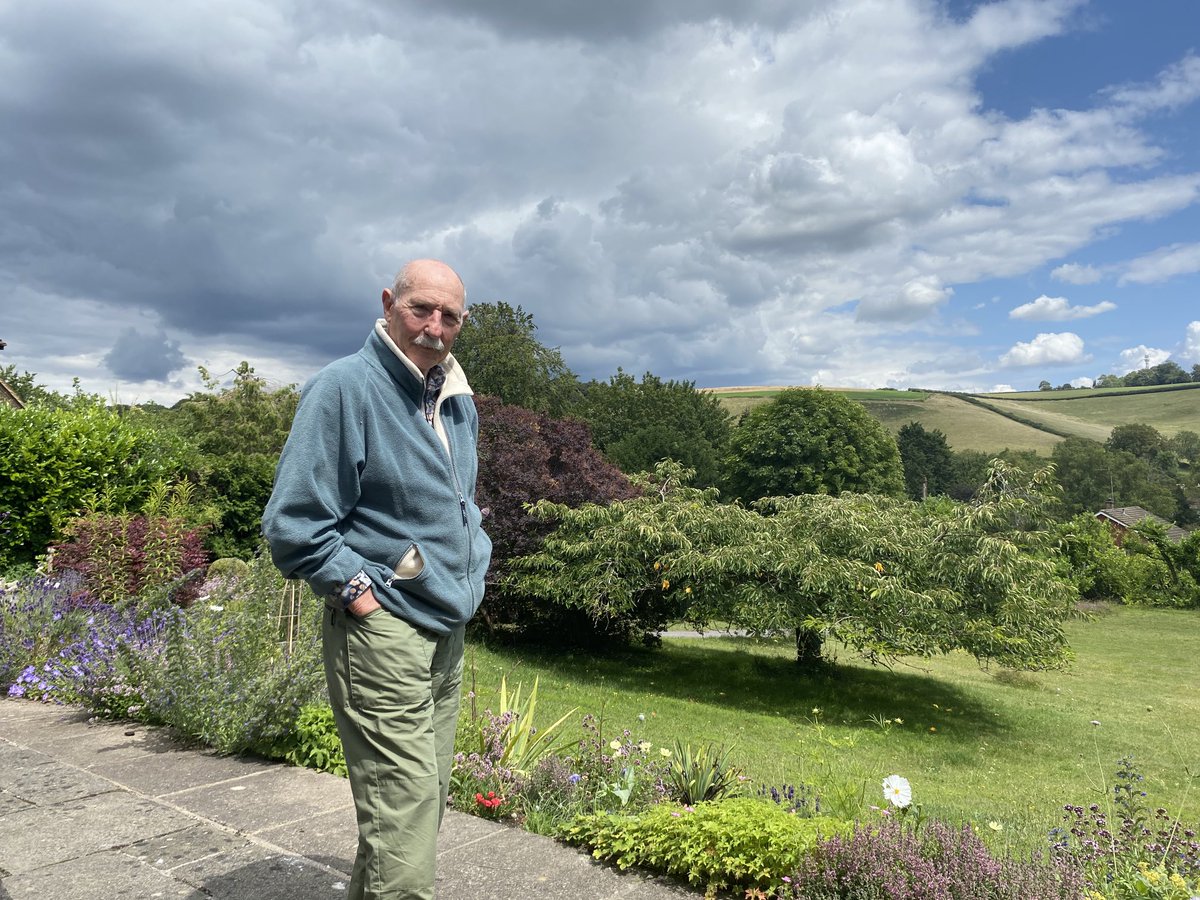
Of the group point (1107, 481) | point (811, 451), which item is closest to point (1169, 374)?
point (1107, 481)

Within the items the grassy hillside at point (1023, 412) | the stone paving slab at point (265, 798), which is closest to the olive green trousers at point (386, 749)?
the stone paving slab at point (265, 798)

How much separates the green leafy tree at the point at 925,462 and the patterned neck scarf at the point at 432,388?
196 feet

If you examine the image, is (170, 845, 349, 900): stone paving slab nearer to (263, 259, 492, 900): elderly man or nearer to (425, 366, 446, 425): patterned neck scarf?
(263, 259, 492, 900): elderly man

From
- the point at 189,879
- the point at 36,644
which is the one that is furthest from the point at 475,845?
the point at 36,644

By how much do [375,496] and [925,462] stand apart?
201ft

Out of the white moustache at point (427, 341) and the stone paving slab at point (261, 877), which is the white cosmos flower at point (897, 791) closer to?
the stone paving slab at point (261, 877)

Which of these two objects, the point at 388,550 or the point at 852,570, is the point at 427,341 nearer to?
the point at 388,550

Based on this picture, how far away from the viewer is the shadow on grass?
11.1 metres

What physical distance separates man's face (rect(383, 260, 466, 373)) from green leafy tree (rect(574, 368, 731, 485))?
3462cm

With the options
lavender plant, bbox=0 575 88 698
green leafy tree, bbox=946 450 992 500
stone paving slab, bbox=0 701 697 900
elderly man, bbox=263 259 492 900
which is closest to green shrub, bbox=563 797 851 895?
stone paving slab, bbox=0 701 697 900

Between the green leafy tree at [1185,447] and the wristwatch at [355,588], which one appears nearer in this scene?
the wristwatch at [355,588]

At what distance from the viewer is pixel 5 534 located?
9.02 m

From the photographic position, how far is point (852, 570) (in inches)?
403

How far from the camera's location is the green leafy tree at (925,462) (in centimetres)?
5812
